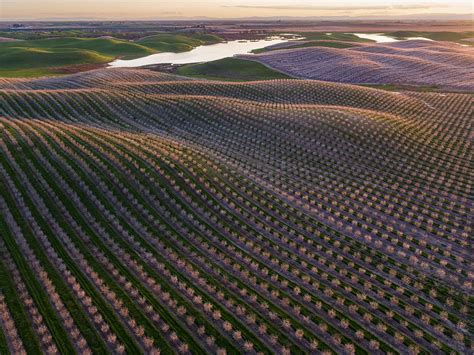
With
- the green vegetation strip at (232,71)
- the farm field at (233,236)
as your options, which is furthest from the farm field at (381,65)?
the farm field at (233,236)

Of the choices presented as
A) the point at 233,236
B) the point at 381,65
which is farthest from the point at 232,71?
the point at 233,236

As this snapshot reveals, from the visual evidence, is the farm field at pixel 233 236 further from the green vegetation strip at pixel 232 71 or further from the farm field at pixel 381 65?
the green vegetation strip at pixel 232 71

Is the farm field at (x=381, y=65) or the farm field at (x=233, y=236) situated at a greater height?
the farm field at (x=233, y=236)

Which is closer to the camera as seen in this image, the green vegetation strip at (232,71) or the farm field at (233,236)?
the farm field at (233,236)

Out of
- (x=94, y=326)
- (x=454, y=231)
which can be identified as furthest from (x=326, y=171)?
(x=94, y=326)

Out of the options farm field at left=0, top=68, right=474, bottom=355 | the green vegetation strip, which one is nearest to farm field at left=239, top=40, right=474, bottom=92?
the green vegetation strip

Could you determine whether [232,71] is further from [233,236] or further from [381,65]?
[233,236]

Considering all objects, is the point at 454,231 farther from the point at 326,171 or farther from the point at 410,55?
the point at 410,55
